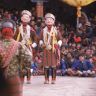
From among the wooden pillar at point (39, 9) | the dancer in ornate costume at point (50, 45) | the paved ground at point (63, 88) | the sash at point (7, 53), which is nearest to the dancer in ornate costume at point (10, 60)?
the sash at point (7, 53)

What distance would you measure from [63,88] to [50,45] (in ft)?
4.22

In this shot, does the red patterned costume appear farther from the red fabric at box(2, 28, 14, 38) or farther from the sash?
the sash

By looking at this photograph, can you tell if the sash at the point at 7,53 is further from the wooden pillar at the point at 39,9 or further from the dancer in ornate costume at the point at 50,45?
Answer: the wooden pillar at the point at 39,9

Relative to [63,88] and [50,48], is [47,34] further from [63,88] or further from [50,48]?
[63,88]

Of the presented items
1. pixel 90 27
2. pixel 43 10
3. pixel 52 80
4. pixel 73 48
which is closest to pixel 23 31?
pixel 52 80

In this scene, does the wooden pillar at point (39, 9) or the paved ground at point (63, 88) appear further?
the wooden pillar at point (39, 9)

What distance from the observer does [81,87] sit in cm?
1401

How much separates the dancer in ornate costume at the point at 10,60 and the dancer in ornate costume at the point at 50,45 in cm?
582

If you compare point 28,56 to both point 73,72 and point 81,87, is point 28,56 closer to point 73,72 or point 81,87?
point 81,87

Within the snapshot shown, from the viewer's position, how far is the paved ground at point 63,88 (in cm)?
1282

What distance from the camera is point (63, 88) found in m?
13.7

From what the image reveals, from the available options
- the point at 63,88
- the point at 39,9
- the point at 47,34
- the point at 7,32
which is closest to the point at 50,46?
the point at 47,34

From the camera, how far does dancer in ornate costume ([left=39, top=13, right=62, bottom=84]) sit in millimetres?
14398

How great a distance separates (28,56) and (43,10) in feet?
47.3
